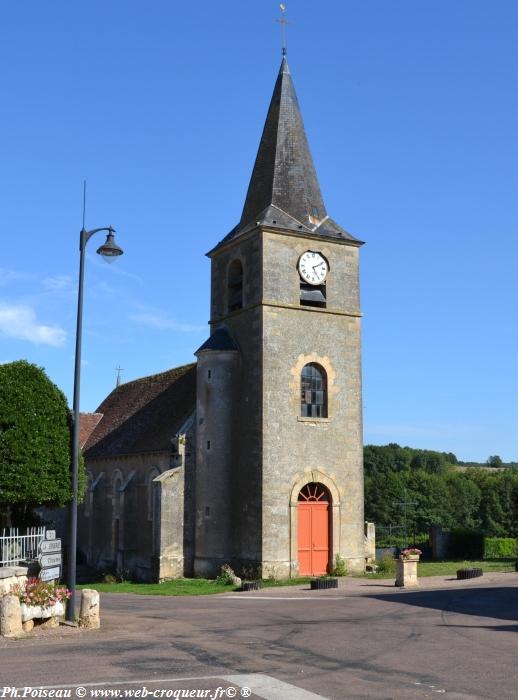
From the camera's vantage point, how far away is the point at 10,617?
13844 millimetres

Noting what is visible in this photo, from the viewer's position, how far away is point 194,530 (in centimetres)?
2909

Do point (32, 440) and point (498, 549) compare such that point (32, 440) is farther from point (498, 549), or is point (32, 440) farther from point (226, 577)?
point (498, 549)

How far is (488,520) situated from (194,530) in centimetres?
6435

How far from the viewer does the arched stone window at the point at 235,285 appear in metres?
31.0

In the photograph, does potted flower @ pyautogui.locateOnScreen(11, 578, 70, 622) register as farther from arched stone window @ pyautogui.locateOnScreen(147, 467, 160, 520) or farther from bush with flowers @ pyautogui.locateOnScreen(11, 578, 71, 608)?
arched stone window @ pyautogui.locateOnScreen(147, 467, 160, 520)

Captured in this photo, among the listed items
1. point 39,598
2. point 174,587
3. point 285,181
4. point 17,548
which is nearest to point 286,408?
point 174,587

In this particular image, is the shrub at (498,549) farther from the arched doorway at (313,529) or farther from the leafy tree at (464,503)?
the leafy tree at (464,503)

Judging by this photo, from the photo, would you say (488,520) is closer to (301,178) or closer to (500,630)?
(301,178)

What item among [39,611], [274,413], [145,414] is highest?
[145,414]

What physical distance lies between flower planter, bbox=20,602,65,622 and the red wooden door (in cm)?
1413

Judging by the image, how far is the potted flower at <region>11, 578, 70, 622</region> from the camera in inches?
570

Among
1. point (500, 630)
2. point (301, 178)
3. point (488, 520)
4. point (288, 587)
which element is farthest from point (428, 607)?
point (488, 520)

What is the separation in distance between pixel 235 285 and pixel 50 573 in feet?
58.2

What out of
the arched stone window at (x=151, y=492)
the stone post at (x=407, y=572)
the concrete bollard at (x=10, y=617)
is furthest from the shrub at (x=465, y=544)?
the concrete bollard at (x=10, y=617)
